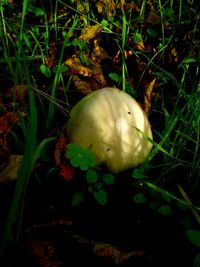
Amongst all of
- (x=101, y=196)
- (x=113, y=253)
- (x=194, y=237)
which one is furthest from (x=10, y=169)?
(x=194, y=237)

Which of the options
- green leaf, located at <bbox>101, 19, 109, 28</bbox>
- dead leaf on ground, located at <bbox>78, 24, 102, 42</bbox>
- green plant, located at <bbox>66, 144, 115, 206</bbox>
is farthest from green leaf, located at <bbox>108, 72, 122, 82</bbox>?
green plant, located at <bbox>66, 144, 115, 206</bbox>

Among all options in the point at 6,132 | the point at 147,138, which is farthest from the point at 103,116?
the point at 6,132

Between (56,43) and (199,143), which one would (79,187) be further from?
(56,43)

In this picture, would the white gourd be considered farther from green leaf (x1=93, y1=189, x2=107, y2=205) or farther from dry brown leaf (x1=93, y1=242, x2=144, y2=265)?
dry brown leaf (x1=93, y1=242, x2=144, y2=265)

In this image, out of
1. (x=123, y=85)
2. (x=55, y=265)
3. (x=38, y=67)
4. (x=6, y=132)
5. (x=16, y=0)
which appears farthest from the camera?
(x=16, y=0)

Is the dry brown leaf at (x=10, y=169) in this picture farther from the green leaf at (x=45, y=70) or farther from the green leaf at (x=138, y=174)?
the green leaf at (x=45, y=70)

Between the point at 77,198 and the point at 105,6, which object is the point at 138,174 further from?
the point at 105,6

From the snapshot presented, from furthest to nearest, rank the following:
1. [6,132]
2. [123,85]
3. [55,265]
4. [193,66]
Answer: [193,66]
[123,85]
[6,132]
[55,265]
